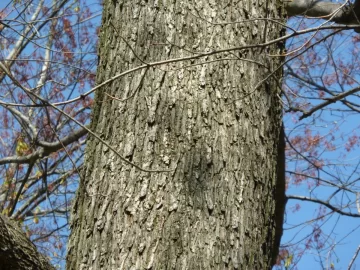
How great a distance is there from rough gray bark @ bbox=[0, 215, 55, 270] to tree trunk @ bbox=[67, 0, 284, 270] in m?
0.14

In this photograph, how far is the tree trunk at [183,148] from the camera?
2.16 meters

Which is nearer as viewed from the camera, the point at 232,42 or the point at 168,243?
the point at 168,243

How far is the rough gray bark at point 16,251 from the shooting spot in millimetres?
2123

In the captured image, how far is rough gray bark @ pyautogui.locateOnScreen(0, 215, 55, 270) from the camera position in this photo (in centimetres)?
212

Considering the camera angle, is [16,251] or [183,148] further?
[183,148]

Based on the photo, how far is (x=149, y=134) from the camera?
230cm

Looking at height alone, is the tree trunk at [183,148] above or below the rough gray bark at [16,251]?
above

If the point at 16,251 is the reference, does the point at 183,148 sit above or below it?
above

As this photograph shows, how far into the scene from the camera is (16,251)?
7.07 feet

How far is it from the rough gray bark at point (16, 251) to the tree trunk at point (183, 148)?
0.14m

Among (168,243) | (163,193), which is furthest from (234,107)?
(168,243)

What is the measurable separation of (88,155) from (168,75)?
0.47m

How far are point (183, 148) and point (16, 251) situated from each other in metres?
0.71

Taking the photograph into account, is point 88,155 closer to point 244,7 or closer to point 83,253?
point 83,253
